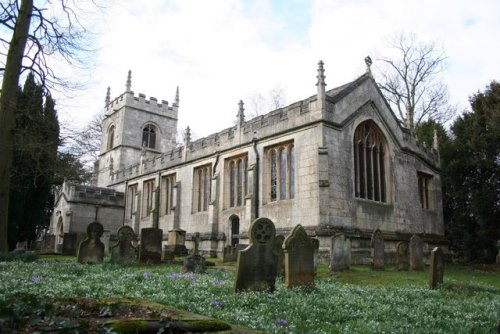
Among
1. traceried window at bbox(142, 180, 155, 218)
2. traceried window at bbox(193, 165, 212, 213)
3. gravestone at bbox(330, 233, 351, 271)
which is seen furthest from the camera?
traceried window at bbox(142, 180, 155, 218)

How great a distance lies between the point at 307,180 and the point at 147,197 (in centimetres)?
1586

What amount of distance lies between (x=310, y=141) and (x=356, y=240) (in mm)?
4505

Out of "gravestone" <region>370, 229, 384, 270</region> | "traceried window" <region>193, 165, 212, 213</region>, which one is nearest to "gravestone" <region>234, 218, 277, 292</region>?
"gravestone" <region>370, 229, 384, 270</region>

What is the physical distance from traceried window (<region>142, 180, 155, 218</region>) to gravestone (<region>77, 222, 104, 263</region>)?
14894 millimetres

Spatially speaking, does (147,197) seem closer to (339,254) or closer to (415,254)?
(339,254)

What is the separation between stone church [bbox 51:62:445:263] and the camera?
59.2 feet

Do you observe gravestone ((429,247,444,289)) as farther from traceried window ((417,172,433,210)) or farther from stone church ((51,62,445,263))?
traceried window ((417,172,433,210))

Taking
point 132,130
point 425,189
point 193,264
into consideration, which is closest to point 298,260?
point 193,264

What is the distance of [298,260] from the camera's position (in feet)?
29.2

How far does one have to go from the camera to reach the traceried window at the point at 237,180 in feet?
72.8

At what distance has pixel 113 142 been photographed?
39.8m

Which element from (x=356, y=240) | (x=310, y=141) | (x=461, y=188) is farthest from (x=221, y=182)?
(x=461, y=188)

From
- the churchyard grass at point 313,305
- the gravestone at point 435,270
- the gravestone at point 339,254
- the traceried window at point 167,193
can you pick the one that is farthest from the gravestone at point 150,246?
the traceried window at point 167,193

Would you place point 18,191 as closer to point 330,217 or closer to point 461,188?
point 330,217
